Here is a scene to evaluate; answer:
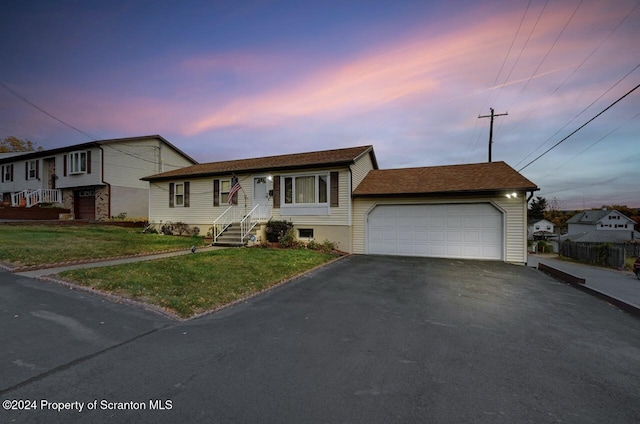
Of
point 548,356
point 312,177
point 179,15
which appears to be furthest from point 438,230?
point 179,15

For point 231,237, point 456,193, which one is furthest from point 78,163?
point 456,193

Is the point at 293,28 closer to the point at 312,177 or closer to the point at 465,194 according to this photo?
the point at 312,177

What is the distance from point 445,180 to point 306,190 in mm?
6761

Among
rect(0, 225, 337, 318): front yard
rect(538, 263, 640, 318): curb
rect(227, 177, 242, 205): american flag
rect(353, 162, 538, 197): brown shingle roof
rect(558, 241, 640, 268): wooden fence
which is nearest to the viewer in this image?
rect(0, 225, 337, 318): front yard

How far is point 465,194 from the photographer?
1234cm

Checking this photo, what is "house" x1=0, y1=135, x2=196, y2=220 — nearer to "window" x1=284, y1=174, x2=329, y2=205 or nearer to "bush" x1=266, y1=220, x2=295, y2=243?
"bush" x1=266, y1=220, x2=295, y2=243

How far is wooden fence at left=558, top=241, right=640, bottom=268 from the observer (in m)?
19.3

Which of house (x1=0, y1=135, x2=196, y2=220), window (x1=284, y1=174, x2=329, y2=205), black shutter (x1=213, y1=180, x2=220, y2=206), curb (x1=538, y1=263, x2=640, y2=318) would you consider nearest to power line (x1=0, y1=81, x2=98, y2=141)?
house (x1=0, y1=135, x2=196, y2=220)

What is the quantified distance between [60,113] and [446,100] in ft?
75.7

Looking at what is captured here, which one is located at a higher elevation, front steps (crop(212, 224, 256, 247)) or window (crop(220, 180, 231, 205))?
window (crop(220, 180, 231, 205))

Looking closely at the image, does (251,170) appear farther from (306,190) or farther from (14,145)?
(14,145)

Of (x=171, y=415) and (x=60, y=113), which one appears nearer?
(x=171, y=415)

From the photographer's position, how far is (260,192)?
15258mm

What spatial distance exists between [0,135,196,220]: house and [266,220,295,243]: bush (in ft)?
47.3
